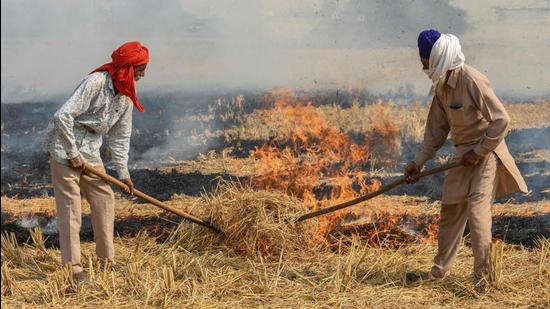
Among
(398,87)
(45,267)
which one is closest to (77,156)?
(45,267)

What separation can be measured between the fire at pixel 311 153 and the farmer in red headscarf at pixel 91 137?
1.72 m

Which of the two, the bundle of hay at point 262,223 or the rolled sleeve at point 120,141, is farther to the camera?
the bundle of hay at point 262,223

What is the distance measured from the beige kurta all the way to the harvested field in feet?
2.32

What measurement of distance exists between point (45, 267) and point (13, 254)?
0.32 metres

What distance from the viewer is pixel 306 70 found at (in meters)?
7.86

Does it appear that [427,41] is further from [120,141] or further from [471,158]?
[120,141]

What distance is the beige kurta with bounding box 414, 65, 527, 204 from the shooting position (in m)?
5.83

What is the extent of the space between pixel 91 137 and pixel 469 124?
107 inches

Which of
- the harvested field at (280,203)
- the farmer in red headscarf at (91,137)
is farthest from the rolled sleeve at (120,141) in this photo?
the harvested field at (280,203)

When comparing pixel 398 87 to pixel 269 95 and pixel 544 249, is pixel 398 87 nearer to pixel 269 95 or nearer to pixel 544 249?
pixel 269 95

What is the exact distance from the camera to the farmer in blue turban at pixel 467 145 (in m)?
5.85

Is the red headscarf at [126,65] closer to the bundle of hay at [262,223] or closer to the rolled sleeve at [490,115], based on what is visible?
the bundle of hay at [262,223]

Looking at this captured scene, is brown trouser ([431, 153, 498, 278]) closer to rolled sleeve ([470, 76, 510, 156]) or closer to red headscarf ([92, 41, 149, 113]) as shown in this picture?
rolled sleeve ([470, 76, 510, 156])

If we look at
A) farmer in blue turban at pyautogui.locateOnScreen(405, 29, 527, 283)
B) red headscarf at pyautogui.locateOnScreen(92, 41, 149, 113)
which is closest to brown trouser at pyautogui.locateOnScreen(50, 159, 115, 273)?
red headscarf at pyautogui.locateOnScreen(92, 41, 149, 113)
